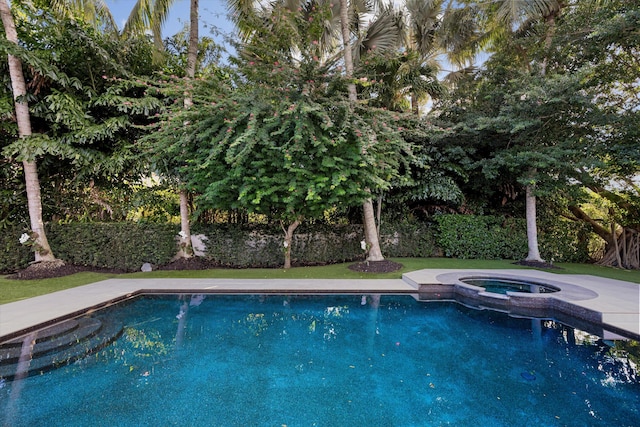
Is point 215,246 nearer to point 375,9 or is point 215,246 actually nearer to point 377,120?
point 377,120

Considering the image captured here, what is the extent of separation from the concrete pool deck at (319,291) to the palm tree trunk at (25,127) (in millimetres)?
2422

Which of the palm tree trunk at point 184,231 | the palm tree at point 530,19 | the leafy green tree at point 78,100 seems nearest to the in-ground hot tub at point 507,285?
the palm tree at point 530,19

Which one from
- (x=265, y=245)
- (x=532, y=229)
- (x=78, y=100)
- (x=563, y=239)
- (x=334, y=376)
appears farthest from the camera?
(x=563, y=239)

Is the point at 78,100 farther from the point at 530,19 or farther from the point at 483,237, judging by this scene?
the point at 530,19

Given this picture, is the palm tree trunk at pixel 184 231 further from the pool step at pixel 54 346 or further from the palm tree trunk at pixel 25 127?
the pool step at pixel 54 346

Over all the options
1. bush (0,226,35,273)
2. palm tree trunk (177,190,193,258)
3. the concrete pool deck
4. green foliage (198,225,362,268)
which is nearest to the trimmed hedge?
the concrete pool deck

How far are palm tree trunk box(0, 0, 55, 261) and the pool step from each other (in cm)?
486

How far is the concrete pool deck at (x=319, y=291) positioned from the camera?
459cm

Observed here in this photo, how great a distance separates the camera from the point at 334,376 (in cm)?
354

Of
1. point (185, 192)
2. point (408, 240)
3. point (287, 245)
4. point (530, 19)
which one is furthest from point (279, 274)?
point (530, 19)

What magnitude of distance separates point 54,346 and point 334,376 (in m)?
3.63

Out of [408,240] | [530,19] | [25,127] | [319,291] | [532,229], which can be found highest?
[530,19]

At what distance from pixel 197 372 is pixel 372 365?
81.9 inches

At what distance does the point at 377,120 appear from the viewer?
7453 millimetres
